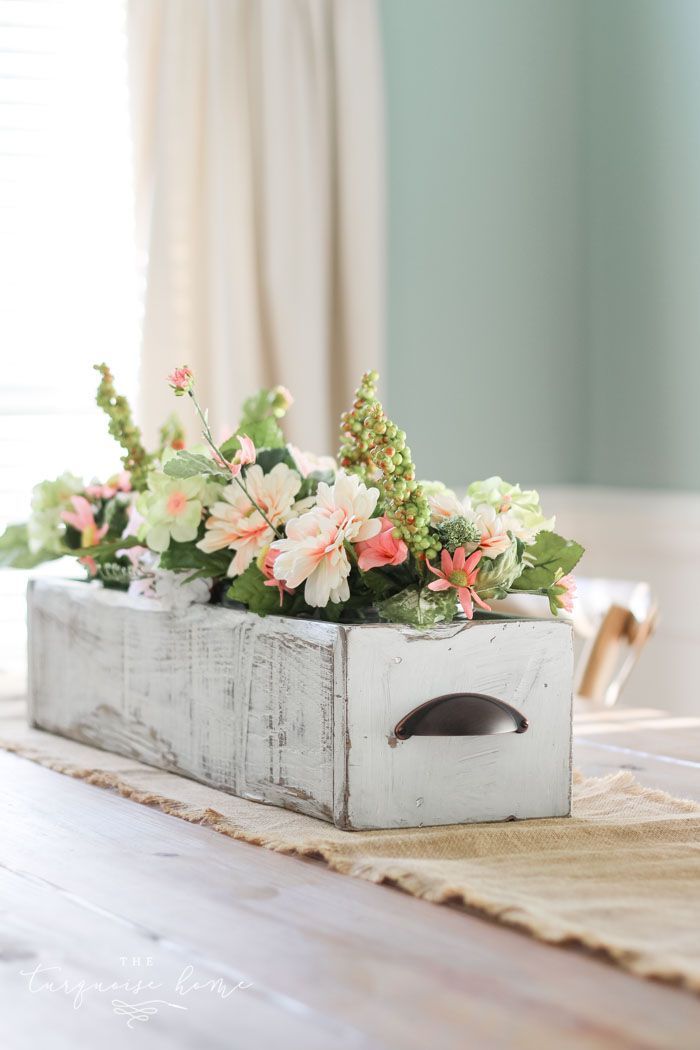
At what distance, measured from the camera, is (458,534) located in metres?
1.02

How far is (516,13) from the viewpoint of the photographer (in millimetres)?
3084

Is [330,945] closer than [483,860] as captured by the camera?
Yes

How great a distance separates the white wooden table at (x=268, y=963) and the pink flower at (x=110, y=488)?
0.51 m

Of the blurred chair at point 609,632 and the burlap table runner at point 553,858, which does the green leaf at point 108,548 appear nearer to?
the burlap table runner at point 553,858

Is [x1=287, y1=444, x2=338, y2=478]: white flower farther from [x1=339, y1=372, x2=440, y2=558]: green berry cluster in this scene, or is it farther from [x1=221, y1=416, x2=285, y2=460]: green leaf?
[x1=339, y1=372, x2=440, y2=558]: green berry cluster

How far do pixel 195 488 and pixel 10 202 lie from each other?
180cm

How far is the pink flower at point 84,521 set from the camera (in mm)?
1407

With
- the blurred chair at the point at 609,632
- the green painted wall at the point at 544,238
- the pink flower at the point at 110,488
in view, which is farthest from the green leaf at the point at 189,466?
the green painted wall at the point at 544,238

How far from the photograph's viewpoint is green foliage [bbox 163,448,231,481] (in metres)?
1.11

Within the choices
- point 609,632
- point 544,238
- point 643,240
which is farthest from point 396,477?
point 544,238

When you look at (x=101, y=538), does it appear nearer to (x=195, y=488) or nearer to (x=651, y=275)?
(x=195, y=488)

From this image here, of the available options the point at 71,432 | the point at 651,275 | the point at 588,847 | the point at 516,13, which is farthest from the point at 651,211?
the point at 588,847

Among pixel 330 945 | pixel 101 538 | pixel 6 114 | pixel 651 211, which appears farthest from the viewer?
pixel 651 211

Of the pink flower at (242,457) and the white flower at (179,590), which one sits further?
the white flower at (179,590)
